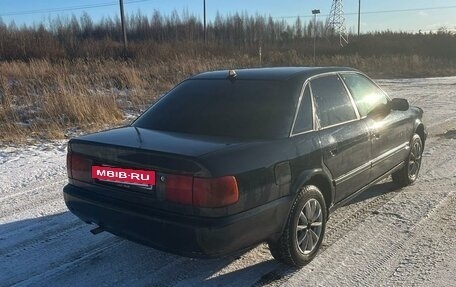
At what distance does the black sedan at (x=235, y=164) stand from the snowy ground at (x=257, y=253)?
30 centimetres

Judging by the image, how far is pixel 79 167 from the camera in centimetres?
359

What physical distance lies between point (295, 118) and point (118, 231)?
1610 millimetres

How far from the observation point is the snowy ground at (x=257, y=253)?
335 cm

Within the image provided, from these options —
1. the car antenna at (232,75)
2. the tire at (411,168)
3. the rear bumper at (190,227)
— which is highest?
the car antenna at (232,75)

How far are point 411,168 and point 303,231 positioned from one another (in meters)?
2.69

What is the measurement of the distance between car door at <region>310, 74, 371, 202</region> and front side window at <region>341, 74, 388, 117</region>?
15cm

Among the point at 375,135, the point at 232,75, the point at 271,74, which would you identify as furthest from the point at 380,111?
the point at 232,75

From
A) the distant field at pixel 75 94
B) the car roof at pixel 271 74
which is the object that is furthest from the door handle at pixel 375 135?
the distant field at pixel 75 94

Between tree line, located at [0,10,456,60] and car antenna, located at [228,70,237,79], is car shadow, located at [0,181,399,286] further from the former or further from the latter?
tree line, located at [0,10,456,60]

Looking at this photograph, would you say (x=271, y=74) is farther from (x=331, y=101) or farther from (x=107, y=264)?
(x=107, y=264)

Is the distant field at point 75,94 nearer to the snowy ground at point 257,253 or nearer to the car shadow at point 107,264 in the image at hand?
the snowy ground at point 257,253

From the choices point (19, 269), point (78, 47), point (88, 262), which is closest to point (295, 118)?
point (88, 262)

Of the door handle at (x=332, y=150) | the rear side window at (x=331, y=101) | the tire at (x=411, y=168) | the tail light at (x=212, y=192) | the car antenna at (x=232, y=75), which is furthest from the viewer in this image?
the tire at (x=411, y=168)

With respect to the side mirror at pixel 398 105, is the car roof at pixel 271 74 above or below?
above
